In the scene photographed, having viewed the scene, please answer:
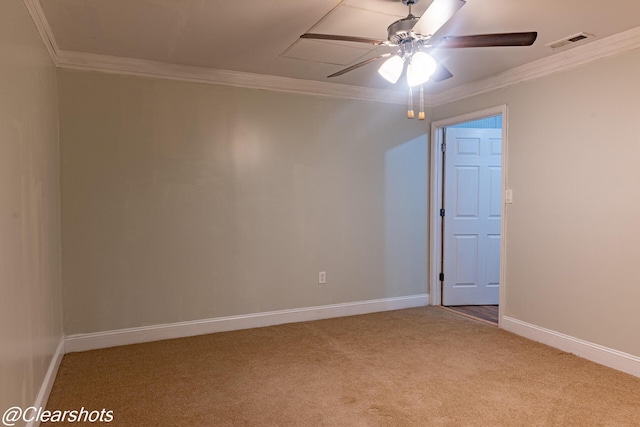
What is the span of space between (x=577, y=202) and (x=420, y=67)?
1.84m

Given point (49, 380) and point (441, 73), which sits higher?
point (441, 73)

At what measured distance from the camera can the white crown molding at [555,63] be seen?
286 cm

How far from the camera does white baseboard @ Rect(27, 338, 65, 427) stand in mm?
2246

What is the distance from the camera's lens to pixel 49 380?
8.47ft

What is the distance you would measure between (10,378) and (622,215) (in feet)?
12.1

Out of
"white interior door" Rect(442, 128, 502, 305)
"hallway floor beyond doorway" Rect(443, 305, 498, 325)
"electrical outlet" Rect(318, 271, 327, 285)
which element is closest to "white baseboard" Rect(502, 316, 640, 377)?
"hallway floor beyond doorway" Rect(443, 305, 498, 325)

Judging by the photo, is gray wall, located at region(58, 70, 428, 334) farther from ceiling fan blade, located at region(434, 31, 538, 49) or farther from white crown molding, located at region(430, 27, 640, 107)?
ceiling fan blade, located at region(434, 31, 538, 49)

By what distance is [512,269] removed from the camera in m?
3.78

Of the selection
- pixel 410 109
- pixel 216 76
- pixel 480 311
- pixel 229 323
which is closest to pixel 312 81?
pixel 216 76

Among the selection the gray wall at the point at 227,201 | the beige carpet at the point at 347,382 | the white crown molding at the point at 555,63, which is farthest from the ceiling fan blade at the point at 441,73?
the beige carpet at the point at 347,382

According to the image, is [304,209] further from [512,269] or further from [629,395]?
[629,395]

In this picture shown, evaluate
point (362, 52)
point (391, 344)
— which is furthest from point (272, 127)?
point (391, 344)

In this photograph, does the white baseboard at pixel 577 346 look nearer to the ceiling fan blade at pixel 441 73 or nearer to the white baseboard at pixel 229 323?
the white baseboard at pixel 229 323

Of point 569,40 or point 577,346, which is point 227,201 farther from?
point 577,346
